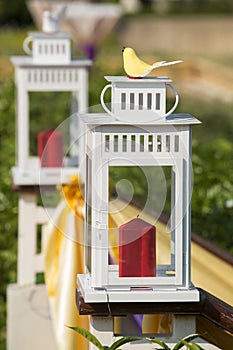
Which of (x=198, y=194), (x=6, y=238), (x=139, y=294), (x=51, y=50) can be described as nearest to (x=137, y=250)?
(x=139, y=294)

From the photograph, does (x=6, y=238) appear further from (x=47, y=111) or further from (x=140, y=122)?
(x=140, y=122)

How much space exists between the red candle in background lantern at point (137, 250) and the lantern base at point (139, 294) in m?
0.05

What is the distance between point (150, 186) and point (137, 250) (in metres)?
0.16

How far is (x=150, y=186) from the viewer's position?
2727 mm

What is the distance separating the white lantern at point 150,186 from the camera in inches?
104

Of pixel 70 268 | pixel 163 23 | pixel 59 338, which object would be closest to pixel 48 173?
pixel 70 268

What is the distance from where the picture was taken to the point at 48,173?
4777 millimetres

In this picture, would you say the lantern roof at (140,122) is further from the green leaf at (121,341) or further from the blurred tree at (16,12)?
the blurred tree at (16,12)

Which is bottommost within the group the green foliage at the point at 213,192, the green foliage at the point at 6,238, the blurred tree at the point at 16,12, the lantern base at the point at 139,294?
the blurred tree at the point at 16,12

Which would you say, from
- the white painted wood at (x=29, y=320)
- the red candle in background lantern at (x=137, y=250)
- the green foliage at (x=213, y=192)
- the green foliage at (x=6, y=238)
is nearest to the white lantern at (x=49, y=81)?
the white painted wood at (x=29, y=320)

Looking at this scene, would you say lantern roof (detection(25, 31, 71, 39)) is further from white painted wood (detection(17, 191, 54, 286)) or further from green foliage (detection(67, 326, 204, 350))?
green foliage (detection(67, 326, 204, 350))

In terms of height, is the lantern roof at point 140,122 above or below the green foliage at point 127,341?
above

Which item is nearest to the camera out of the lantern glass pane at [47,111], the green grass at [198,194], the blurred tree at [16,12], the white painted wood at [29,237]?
the white painted wood at [29,237]

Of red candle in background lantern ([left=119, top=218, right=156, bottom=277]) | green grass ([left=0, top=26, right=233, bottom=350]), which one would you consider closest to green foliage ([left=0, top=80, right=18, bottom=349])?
green grass ([left=0, top=26, right=233, bottom=350])
